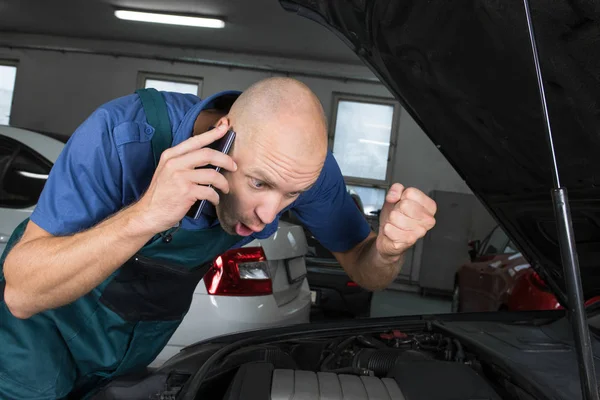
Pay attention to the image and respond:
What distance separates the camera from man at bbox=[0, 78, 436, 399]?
1.12m

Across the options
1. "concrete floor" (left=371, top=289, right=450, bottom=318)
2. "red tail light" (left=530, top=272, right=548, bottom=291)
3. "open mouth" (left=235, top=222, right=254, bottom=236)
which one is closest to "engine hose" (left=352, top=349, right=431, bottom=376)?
"open mouth" (left=235, top=222, right=254, bottom=236)

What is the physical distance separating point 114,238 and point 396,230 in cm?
66

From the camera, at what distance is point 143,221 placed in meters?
1.09

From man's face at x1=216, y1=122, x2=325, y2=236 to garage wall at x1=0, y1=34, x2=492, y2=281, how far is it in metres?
8.56

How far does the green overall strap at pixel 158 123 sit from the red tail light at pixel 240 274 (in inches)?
54.5

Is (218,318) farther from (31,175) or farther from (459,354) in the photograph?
(31,175)

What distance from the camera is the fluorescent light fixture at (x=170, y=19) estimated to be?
327 inches

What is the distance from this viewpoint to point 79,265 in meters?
1.12

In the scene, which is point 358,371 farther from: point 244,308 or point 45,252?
point 244,308

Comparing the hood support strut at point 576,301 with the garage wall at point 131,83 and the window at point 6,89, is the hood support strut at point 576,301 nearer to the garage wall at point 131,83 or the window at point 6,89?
the garage wall at point 131,83

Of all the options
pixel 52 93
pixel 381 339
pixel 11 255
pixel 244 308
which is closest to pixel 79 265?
pixel 11 255

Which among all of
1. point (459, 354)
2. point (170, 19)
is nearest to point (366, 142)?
point (170, 19)

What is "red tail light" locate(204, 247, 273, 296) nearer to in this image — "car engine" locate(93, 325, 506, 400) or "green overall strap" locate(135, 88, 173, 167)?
"car engine" locate(93, 325, 506, 400)

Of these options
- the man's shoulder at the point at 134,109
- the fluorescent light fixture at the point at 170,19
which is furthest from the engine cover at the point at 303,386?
the fluorescent light fixture at the point at 170,19
